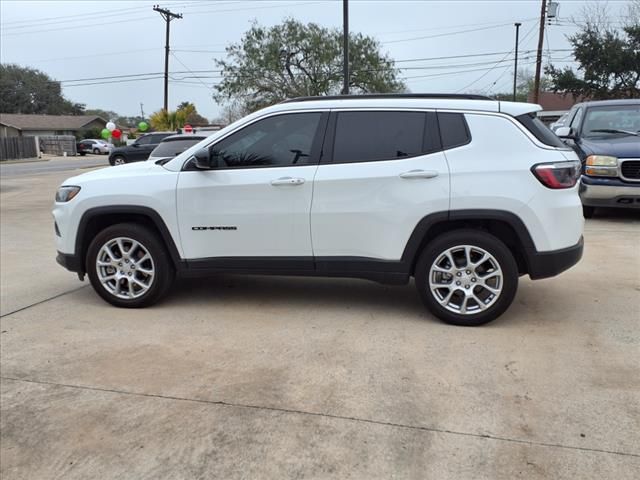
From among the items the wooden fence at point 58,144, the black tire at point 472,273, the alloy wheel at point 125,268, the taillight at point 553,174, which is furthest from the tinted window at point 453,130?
the wooden fence at point 58,144

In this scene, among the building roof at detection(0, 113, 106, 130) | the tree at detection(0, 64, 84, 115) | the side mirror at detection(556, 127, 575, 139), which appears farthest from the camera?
the tree at detection(0, 64, 84, 115)

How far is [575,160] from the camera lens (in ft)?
14.0

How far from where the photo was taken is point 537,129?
165 inches

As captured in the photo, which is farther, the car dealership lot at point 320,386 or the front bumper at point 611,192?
the front bumper at point 611,192

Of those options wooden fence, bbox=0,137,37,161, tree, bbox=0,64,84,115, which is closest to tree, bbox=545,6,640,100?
wooden fence, bbox=0,137,37,161

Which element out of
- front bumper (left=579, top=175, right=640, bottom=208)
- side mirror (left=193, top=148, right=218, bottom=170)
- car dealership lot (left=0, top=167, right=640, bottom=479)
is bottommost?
car dealership lot (left=0, top=167, right=640, bottom=479)

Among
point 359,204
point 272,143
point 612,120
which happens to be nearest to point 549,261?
point 359,204

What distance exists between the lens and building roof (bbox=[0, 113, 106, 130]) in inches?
2635

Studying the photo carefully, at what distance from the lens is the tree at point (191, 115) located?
146 ft

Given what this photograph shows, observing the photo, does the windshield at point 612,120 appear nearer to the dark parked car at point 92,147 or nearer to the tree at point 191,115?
the tree at point 191,115

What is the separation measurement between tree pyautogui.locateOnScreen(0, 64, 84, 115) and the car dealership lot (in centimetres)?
9319

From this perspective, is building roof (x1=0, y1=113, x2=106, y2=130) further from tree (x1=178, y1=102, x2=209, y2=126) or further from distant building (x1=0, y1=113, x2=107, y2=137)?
tree (x1=178, y1=102, x2=209, y2=126)

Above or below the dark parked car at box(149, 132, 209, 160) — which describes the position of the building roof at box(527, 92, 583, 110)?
above

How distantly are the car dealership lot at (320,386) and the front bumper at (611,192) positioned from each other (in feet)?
9.78
